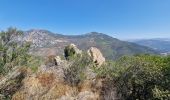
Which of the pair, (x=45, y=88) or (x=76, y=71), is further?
(x=76, y=71)

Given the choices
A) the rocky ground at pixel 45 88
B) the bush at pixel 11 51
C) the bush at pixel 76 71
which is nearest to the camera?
the rocky ground at pixel 45 88

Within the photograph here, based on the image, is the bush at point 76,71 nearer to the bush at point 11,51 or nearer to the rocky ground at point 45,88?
the rocky ground at point 45,88

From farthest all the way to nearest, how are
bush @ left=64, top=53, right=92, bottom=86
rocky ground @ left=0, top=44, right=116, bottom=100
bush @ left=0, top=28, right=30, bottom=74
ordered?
bush @ left=64, top=53, right=92, bottom=86
bush @ left=0, top=28, right=30, bottom=74
rocky ground @ left=0, top=44, right=116, bottom=100

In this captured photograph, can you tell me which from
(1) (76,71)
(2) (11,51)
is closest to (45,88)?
(2) (11,51)

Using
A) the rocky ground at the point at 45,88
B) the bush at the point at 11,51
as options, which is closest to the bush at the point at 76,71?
the rocky ground at the point at 45,88

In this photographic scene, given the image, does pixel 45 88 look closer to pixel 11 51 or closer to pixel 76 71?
pixel 11 51

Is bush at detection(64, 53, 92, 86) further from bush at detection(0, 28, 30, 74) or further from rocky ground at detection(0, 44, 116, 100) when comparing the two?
bush at detection(0, 28, 30, 74)

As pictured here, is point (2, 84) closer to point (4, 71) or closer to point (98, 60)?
point (4, 71)

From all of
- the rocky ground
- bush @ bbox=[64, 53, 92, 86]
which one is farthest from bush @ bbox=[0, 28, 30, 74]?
bush @ bbox=[64, 53, 92, 86]

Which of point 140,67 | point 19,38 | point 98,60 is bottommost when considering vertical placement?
point 98,60

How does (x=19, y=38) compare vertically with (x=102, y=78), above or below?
above

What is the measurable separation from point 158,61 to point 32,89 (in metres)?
10.1

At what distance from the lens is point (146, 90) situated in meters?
18.9

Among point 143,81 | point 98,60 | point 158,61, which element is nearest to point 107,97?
point 143,81
